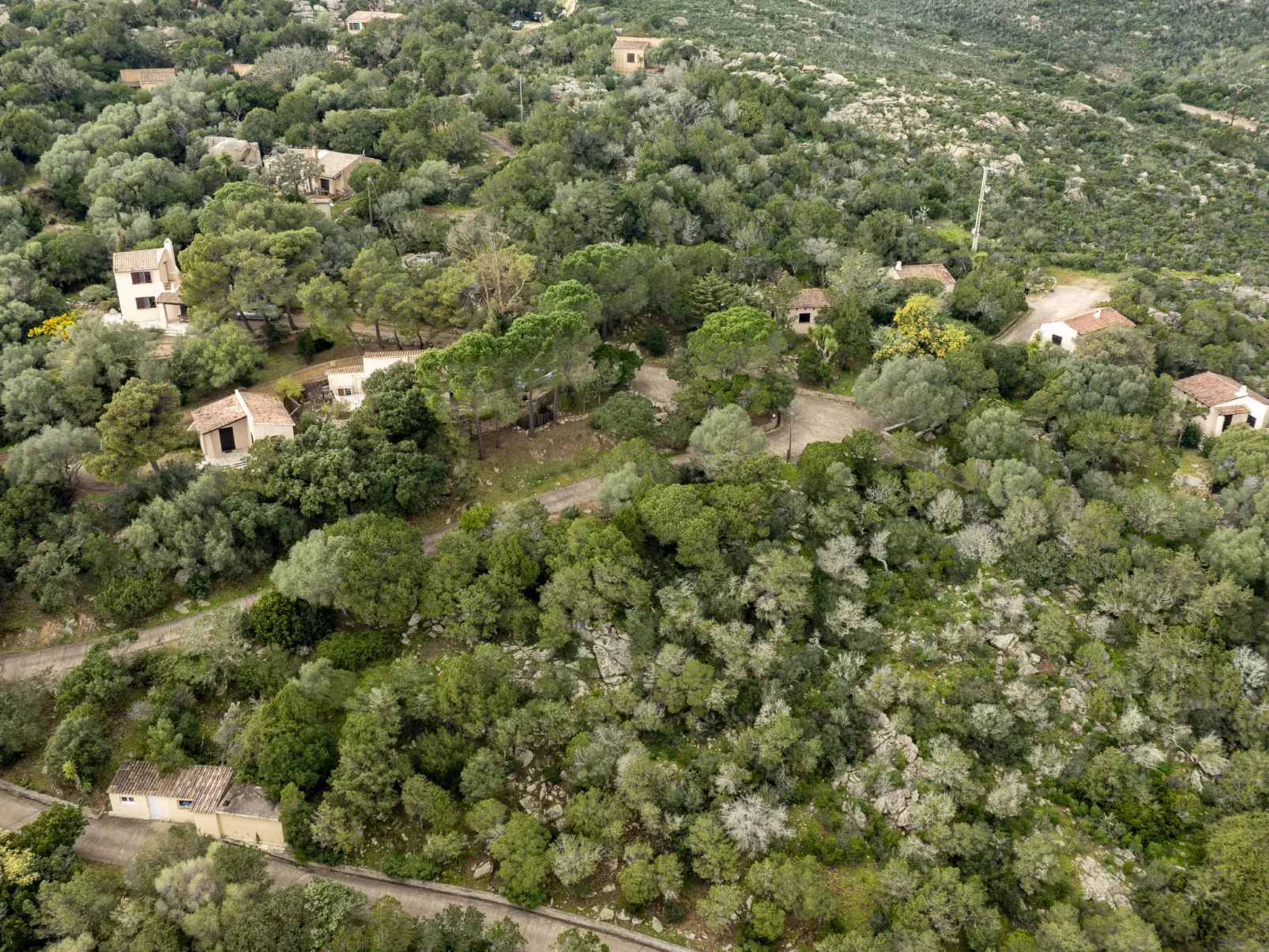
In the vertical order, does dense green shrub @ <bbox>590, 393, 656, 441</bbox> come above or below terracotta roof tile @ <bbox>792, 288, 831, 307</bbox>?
below

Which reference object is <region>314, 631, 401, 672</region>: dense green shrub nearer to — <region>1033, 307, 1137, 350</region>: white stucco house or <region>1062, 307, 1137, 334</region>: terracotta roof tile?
<region>1033, 307, 1137, 350</region>: white stucco house

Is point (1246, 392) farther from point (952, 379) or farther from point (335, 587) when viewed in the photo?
point (335, 587)

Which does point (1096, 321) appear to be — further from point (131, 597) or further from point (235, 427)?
point (131, 597)

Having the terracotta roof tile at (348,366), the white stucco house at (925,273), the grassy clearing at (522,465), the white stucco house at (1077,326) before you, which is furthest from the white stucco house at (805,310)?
the terracotta roof tile at (348,366)

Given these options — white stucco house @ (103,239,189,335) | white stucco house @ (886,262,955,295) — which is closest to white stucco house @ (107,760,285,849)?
white stucco house @ (103,239,189,335)

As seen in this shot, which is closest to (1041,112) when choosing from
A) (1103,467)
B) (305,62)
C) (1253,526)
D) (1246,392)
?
(1246,392)

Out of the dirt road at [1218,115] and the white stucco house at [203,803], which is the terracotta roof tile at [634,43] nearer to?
the dirt road at [1218,115]
